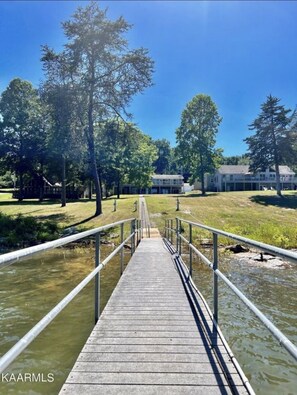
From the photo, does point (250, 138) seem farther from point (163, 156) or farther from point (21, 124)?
point (163, 156)

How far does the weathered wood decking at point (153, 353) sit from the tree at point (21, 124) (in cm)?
3382

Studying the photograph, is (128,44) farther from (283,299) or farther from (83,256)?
(283,299)

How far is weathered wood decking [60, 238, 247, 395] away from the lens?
8.61 feet

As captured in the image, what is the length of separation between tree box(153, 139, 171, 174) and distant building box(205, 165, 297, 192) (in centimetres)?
3768

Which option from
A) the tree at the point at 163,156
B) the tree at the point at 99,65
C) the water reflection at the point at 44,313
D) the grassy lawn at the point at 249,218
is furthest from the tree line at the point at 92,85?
the tree at the point at 163,156

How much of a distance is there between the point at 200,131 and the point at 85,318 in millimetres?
41558

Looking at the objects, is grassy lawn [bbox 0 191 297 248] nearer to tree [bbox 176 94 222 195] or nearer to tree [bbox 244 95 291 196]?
tree [bbox 244 95 291 196]

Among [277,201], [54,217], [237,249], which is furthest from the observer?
[277,201]

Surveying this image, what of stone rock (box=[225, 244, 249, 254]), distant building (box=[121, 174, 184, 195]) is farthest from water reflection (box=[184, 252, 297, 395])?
distant building (box=[121, 174, 184, 195])

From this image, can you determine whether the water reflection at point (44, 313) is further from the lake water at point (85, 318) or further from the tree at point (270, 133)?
the tree at point (270, 133)

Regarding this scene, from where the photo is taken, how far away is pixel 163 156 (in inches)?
4053

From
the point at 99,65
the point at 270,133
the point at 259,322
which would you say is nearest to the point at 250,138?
the point at 270,133

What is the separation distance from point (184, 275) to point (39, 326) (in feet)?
15.8

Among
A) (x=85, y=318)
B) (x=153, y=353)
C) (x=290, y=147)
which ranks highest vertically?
(x=290, y=147)
